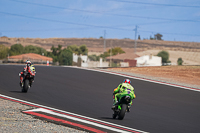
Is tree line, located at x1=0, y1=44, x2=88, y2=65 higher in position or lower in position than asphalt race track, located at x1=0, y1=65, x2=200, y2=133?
higher

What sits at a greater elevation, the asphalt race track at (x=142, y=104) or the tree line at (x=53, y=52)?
the tree line at (x=53, y=52)

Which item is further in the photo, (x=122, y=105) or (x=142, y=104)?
(x=142, y=104)

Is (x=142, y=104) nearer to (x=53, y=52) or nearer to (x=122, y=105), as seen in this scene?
(x=122, y=105)

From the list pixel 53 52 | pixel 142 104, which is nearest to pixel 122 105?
pixel 142 104

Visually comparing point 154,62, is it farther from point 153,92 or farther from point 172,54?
point 153,92

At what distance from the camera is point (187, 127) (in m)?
11.5

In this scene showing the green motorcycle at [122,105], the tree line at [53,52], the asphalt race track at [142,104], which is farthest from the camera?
the tree line at [53,52]

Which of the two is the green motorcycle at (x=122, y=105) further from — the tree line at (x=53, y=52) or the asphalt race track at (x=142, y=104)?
the tree line at (x=53, y=52)

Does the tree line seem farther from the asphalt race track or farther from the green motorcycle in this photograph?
the green motorcycle

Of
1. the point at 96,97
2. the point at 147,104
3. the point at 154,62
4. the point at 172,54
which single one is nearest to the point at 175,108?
the point at 147,104

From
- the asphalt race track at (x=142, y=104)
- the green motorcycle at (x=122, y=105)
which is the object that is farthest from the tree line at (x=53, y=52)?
the green motorcycle at (x=122, y=105)

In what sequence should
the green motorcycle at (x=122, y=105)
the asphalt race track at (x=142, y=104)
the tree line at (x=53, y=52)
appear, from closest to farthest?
the green motorcycle at (x=122, y=105), the asphalt race track at (x=142, y=104), the tree line at (x=53, y=52)

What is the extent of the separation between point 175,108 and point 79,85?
910 centimetres

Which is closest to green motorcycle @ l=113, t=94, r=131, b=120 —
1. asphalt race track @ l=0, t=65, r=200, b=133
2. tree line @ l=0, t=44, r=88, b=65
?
asphalt race track @ l=0, t=65, r=200, b=133
